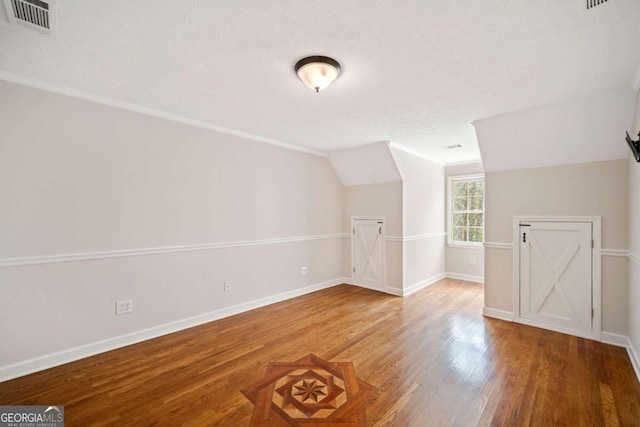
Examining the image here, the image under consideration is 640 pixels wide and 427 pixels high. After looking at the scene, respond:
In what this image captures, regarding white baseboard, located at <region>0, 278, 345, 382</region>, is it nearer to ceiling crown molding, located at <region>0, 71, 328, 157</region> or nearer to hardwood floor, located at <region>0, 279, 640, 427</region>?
hardwood floor, located at <region>0, 279, 640, 427</region>

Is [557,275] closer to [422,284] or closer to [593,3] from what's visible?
[422,284]

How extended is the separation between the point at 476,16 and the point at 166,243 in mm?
3469

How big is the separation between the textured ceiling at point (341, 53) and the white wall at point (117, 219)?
0.42 m

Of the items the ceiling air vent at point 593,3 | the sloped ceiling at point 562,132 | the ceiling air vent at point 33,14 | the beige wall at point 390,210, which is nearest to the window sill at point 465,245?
the beige wall at point 390,210

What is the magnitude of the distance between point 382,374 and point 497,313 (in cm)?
222

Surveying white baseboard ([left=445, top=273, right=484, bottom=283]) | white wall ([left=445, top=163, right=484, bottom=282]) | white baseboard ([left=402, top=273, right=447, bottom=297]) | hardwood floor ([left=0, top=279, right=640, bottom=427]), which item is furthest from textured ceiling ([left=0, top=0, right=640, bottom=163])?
→ white baseboard ([left=445, top=273, right=484, bottom=283])

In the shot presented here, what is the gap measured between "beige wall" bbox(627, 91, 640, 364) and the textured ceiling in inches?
31.7

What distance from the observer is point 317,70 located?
2096 mm

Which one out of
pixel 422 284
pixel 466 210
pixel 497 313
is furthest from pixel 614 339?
pixel 466 210

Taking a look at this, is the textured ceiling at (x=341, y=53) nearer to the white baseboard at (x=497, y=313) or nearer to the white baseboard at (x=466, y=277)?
the white baseboard at (x=497, y=313)

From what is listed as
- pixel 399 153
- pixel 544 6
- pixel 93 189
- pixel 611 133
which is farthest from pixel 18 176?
pixel 611 133

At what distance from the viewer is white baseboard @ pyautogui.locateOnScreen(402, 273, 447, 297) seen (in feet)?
15.4

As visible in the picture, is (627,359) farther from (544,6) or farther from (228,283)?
(228,283)

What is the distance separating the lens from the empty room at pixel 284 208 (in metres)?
1.80
